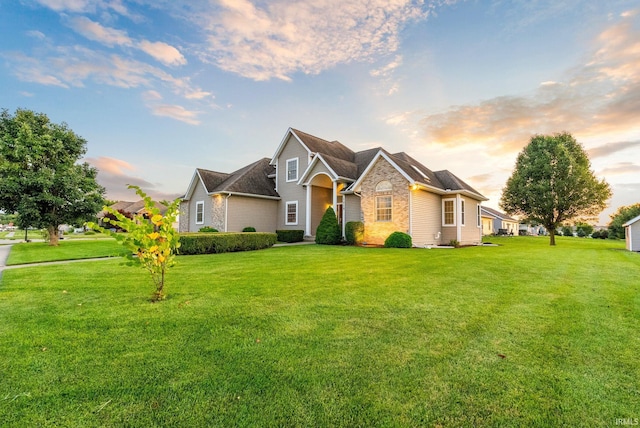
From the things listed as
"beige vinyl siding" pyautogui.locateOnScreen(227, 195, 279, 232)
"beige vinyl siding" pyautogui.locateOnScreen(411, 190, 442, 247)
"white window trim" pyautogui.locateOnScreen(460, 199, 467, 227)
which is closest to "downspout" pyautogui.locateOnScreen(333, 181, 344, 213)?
"beige vinyl siding" pyautogui.locateOnScreen(411, 190, 442, 247)

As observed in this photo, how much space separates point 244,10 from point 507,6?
32.5 feet

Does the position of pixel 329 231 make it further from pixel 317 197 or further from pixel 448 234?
pixel 448 234

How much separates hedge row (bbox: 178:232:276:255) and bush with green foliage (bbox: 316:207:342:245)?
3601mm

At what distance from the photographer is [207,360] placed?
2.78 metres

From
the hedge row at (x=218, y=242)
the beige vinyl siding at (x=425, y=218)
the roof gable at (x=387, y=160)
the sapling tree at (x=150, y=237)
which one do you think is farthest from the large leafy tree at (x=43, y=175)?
the beige vinyl siding at (x=425, y=218)

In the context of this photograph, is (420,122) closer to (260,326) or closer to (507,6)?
(507,6)

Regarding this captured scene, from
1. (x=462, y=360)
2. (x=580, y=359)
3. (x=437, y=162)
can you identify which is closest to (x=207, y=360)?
(x=462, y=360)

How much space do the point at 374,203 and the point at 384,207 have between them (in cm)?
64

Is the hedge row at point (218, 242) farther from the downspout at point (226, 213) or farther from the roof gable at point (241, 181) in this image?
the roof gable at point (241, 181)

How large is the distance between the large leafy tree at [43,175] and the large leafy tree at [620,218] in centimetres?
4915

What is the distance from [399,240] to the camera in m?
14.5

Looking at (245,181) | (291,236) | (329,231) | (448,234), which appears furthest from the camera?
(245,181)

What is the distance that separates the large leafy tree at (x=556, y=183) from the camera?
70.0ft

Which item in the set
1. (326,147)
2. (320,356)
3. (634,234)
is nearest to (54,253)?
(320,356)
